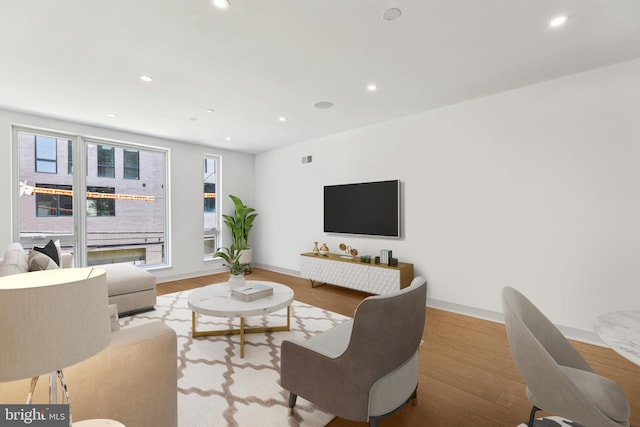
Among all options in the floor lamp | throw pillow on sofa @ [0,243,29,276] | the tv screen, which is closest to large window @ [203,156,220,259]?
the tv screen

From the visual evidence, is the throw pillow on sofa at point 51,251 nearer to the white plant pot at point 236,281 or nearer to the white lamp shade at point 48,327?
the white plant pot at point 236,281

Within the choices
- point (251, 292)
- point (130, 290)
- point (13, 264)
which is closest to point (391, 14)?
point (251, 292)

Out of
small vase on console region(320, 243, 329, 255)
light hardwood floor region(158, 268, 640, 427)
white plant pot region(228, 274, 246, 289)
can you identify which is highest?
small vase on console region(320, 243, 329, 255)

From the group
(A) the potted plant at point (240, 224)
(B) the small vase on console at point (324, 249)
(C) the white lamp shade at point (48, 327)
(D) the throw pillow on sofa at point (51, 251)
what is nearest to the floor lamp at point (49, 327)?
(C) the white lamp shade at point (48, 327)

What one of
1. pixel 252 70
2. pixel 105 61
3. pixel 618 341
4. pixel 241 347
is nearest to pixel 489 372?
pixel 618 341

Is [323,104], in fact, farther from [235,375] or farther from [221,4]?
[235,375]

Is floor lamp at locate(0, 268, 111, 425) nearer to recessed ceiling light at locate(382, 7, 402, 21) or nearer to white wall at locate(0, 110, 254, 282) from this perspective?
recessed ceiling light at locate(382, 7, 402, 21)

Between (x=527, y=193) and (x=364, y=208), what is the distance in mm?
2052

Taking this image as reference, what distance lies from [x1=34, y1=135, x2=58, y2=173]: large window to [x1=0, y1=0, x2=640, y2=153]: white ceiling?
557 mm

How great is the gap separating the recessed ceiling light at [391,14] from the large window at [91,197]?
468 cm

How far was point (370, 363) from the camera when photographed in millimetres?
1414

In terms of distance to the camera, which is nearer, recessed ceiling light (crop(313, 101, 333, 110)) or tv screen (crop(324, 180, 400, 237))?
recessed ceiling light (crop(313, 101, 333, 110))

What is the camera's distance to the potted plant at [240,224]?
601cm

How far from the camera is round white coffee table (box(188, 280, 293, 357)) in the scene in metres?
2.48
